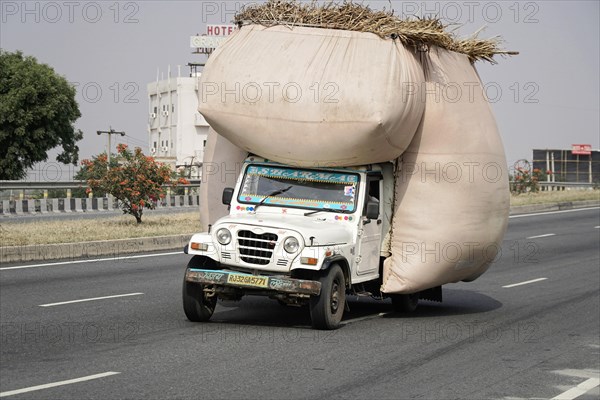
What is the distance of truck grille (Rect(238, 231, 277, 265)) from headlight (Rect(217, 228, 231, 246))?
13 centimetres

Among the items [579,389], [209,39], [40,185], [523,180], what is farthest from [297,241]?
[209,39]

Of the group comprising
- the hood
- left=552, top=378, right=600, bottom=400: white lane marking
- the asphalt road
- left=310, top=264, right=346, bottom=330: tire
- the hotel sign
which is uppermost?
the hotel sign

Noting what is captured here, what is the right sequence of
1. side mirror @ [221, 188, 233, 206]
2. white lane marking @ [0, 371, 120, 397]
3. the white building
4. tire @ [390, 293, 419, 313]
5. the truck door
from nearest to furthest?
1. white lane marking @ [0, 371, 120, 397]
2. the truck door
3. side mirror @ [221, 188, 233, 206]
4. tire @ [390, 293, 419, 313]
5. the white building

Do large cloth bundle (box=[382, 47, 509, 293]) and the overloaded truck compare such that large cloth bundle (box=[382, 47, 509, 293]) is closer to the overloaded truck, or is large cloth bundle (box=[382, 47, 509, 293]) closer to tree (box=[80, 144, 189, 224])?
the overloaded truck

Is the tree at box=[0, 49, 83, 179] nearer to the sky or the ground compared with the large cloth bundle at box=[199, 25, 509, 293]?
nearer to the sky

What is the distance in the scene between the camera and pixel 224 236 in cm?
1222

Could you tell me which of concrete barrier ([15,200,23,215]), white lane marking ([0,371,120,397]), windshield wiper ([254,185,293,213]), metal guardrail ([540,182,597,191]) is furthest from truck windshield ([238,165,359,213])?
metal guardrail ([540,182,597,191])

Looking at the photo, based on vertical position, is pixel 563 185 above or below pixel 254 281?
above

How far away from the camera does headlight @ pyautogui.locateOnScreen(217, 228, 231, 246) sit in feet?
40.0

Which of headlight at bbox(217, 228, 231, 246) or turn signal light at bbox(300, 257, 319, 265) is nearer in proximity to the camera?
turn signal light at bbox(300, 257, 319, 265)

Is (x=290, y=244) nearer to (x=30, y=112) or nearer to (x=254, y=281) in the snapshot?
(x=254, y=281)

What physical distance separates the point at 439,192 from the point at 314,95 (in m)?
2.46

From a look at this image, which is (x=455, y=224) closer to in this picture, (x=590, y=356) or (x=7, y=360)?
(x=590, y=356)

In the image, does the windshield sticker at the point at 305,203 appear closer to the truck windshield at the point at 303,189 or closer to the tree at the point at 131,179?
the truck windshield at the point at 303,189
